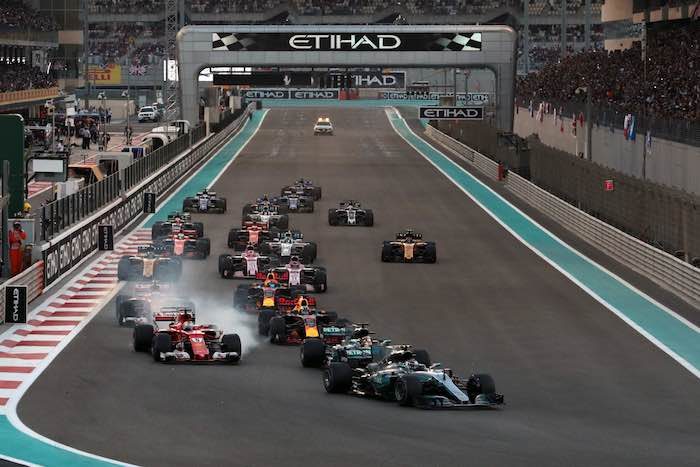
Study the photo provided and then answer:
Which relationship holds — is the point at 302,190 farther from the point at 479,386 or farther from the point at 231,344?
the point at 479,386

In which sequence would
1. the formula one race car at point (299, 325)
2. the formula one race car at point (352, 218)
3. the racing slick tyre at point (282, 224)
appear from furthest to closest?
the formula one race car at point (352, 218) → the racing slick tyre at point (282, 224) → the formula one race car at point (299, 325)

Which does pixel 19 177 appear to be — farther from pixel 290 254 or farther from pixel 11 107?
pixel 11 107

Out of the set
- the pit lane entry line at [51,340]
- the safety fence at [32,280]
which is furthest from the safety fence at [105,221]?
the safety fence at [32,280]

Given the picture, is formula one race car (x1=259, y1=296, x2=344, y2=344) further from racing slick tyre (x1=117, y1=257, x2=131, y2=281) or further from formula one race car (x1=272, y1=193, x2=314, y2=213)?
formula one race car (x1=272, y1=193, x2=314, y2=213)

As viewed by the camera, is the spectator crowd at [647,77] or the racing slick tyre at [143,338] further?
the spectator crowd at [647,77]

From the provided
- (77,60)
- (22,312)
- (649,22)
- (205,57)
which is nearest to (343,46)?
(205,57)

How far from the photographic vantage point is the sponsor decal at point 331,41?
264 ft

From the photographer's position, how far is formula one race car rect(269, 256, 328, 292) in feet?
114

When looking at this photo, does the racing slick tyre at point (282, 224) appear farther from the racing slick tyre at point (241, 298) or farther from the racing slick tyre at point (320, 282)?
the racing slick tyre at point (241, 298)

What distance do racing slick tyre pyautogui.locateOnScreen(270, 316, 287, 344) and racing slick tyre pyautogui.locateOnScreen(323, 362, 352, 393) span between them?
4.67 meters

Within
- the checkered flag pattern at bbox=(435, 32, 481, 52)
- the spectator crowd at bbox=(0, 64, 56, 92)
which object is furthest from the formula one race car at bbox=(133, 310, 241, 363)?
the spectator crowd at bbox=(0, 64, 56, 92)

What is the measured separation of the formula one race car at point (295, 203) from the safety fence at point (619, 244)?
8.66 meters

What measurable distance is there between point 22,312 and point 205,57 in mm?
51768

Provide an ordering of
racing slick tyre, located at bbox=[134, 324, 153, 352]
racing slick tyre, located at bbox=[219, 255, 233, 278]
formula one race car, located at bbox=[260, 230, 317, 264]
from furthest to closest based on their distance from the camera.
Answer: formula one race car, located at bbox=[260, 230, 317, 264]
racing slick tyre, located at bbox=[219, 255, 233, 278]
racing slick tyre, located at bbox=[134, 324, 153, 352]
